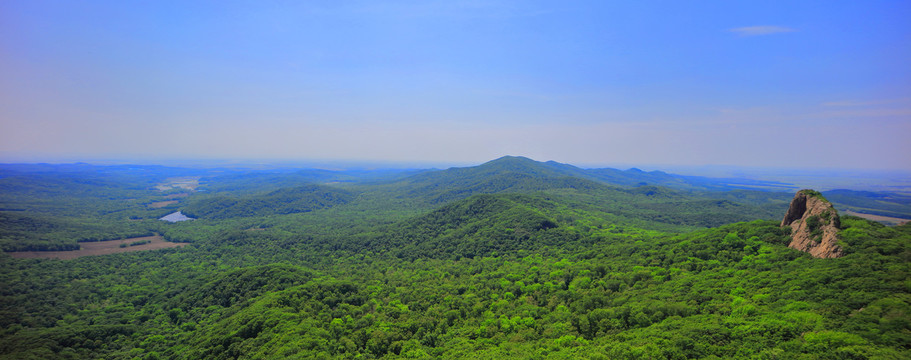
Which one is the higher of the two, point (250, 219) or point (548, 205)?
point (548, 205)

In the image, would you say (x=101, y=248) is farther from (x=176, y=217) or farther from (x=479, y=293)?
(x=479, y=293)

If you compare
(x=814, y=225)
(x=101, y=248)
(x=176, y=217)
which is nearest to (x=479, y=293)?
(x=814, y=225)

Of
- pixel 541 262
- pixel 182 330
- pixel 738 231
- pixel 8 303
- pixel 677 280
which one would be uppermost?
pixel 738 231

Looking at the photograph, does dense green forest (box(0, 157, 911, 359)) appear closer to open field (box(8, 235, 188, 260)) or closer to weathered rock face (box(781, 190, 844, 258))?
weathered rock face (box(781, 190, 844, 258))

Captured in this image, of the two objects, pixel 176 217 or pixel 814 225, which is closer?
pixel 814 225

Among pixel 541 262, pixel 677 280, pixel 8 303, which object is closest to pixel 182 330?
pixel 8 303

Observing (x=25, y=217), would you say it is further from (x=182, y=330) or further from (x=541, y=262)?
(x=541, y=262)

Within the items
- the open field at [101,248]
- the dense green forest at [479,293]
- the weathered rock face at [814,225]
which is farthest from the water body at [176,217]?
the weathered rock face at [814,225]

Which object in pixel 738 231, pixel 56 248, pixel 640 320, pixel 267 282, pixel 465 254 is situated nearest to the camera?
pixel 640 320
